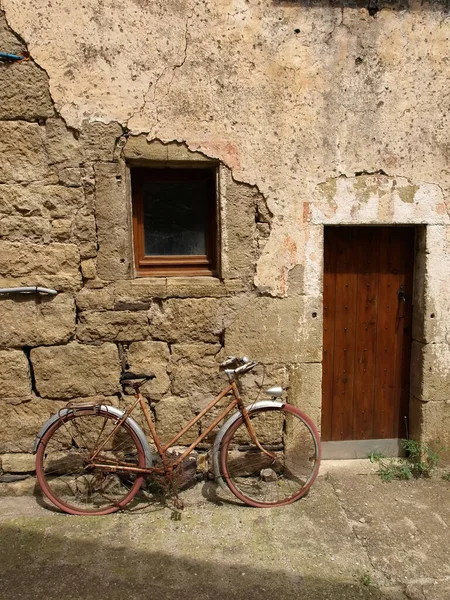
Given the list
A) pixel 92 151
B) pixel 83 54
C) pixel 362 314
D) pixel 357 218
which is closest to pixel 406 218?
pixel 357 218

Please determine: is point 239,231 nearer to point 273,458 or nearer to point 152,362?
point 152,362

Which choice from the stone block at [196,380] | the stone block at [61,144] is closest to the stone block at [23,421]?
the stone block at [196,380]

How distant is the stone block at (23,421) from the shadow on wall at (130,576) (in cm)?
64

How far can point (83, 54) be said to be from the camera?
8.91 feet

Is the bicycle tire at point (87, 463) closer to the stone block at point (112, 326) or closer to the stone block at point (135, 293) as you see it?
the stone block at point (112, 326)

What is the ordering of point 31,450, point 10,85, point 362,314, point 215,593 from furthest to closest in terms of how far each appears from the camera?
point 362,314, point 31,450, point 10,85, point 215,593

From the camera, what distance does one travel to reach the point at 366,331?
3291 millimetres

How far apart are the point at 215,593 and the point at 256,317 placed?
1.68 meters

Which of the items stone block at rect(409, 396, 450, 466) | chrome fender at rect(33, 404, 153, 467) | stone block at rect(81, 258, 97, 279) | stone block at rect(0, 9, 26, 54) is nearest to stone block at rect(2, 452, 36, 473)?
chrome fender at rect(33, 404, 153, 467)

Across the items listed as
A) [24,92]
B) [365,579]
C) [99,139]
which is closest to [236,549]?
[365,579]

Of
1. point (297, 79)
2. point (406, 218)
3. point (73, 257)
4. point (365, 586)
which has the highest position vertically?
point (297, 79)

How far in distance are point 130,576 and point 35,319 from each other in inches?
67.5

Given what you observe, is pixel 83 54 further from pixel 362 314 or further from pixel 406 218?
pixel 362 314

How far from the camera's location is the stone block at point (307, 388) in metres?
3.09
